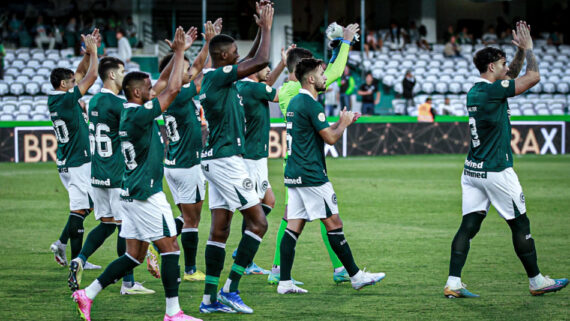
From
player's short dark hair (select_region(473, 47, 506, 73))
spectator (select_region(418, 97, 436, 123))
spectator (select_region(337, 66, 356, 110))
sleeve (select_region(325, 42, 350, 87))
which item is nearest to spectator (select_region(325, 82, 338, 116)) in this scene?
spectator (select_region(337, 66, 356, 110))

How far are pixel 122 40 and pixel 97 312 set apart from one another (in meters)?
24.5

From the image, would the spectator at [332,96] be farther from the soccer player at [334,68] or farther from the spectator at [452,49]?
the soccer player at [334,68]

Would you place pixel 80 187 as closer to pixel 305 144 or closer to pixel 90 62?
pixel 90 62

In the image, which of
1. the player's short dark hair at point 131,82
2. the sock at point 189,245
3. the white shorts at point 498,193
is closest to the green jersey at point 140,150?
the player's short dark hair at point 131,82

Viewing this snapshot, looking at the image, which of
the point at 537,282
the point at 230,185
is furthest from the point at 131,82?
the point at 537,282

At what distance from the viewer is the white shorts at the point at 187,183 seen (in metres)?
8.19

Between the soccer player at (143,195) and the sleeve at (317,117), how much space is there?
58.0 inches

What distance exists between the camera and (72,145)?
29.2 feet

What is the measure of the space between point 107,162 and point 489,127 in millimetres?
3725

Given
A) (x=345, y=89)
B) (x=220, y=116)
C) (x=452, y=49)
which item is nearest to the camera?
(x=220, y=116)

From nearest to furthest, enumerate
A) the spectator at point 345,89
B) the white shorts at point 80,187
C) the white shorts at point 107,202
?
the white shorts at point 107,202
the white shorts at point 80,187
the spectator at point 345,89

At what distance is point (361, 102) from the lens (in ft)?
99.7

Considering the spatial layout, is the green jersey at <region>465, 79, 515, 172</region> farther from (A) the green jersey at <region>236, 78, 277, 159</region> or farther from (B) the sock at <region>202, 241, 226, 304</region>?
(B) the sock at <region>202, 241, 226, 304</region>

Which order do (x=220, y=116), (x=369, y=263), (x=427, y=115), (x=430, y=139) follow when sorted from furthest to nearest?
(x=430, y=139) < (x=427, y=115) < (x=369, y=263) < (x=220, y=116)
